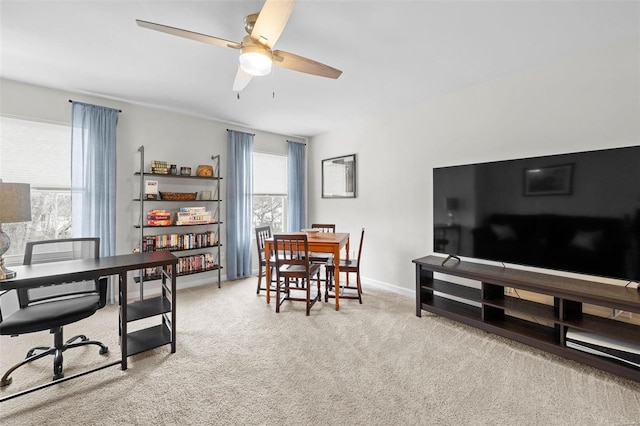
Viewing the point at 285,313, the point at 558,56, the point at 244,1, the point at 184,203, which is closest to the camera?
the point at 244,1

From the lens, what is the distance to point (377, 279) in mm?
4332

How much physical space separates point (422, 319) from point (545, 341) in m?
1.08

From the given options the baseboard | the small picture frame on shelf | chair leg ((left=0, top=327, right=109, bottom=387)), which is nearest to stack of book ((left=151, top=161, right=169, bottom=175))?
the small picture frame on shelf

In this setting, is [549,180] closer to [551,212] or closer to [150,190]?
[551,212]

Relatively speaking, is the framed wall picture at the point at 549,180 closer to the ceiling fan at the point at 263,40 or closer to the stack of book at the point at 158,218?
the ceiling fan at the point at 263,40

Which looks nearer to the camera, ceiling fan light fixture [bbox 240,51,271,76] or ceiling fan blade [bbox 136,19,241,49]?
ceiling fan blade [bbox 136,19,241,49]

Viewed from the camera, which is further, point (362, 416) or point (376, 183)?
point (376, 183)

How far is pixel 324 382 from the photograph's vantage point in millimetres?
2021

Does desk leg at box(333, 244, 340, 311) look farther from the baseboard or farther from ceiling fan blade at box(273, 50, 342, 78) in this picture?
ceiling fan blade at box(273, 50, 342, 78)

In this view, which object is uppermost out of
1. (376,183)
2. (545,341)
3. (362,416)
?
(376,183)

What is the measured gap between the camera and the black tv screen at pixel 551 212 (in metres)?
2.08

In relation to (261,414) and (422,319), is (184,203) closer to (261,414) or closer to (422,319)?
(261,414)

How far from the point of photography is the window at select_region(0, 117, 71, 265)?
9.96 ft

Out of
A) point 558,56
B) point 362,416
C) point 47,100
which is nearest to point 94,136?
point 47,100
